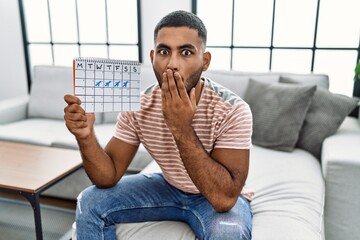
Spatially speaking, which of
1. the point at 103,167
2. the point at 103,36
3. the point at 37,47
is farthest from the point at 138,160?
the point at 37,47

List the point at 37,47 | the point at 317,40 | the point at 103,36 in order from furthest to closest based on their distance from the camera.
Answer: the point at 37,47 < the point at 103,36 < the point at 317,40

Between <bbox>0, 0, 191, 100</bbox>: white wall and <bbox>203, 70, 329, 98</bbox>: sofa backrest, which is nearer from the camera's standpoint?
<bbox>203, 70, 329, 98</bbox>: sofa backrest

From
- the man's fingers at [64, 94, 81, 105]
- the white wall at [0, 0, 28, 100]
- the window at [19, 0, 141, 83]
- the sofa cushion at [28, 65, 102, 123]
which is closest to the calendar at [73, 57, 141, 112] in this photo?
the man's fingers at [64, 94, 81, 105]

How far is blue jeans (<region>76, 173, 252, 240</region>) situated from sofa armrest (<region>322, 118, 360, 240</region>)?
55cm

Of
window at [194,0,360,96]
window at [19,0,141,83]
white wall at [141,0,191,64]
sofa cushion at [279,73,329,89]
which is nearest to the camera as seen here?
sofa cushion at [279,73,329,89]

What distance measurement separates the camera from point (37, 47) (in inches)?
124

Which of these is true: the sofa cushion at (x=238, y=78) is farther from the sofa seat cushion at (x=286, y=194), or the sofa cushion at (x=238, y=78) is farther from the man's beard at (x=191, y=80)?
the man's beard at (x=191, y=80)

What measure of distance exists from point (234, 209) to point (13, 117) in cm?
215

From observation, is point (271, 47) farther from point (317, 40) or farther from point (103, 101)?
point (103, 101)

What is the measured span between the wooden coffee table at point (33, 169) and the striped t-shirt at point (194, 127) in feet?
1.60

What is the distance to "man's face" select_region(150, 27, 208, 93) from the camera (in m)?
0.95

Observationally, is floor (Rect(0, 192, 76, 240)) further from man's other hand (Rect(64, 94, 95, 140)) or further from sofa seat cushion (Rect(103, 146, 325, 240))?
man's other hand (Rect(64, 94, 95, 140))

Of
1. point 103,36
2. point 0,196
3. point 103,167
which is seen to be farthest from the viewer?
point 103,36

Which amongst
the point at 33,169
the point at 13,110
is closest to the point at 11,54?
the point at 13,110
